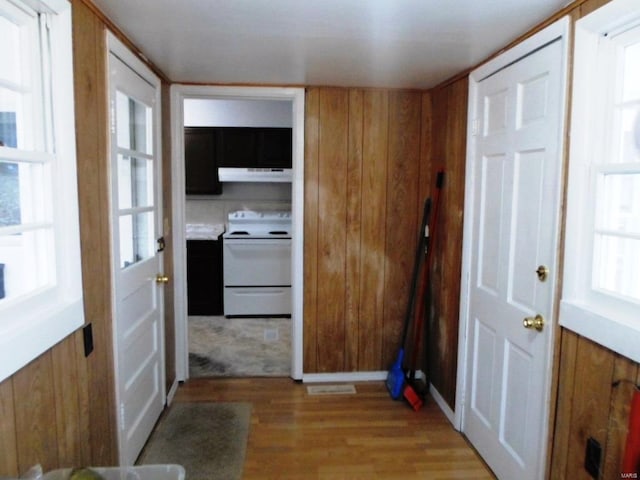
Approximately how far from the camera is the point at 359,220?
3229 millimetres

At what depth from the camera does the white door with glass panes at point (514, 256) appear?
183cm

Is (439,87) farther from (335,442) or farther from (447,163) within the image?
(335,442)

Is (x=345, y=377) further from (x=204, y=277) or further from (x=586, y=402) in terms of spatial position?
(x=204, y=277)

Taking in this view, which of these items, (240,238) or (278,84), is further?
(240,238)

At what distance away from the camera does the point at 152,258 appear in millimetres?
2570

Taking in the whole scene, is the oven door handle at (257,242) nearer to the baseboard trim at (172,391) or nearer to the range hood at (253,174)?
the range hood at (253,174)

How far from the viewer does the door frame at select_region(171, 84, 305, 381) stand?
9.98 feet

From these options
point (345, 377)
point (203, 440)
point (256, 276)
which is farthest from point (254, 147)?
point (203, 440)

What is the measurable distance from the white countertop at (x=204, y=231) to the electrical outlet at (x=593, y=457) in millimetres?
3858

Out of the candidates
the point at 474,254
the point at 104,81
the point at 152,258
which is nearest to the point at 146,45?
the point at 104,81

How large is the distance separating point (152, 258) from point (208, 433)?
3.49ft

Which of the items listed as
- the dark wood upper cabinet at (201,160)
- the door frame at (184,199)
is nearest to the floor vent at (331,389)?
the door frame at (184,199)

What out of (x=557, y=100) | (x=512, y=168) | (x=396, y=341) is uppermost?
(x=557, y=100)

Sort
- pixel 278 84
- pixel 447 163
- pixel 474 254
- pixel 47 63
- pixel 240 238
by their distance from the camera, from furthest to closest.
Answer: pixel 240 238 < pixel 278 84 < pixel 447 163 < pixel 474 254 < pixel 47 63
